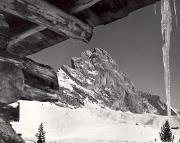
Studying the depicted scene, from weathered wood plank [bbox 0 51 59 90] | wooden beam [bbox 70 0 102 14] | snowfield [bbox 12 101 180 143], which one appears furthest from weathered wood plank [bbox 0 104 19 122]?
snowfield [bbox 12 101 180 143]

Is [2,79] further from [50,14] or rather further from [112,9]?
[112,9]

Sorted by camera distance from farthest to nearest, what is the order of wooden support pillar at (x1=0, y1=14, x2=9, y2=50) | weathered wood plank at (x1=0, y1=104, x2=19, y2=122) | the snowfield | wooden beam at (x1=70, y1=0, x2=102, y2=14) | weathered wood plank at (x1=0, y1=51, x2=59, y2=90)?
the snowfield
weathered wood plank at (x1=0, y1=51, x2=59, y2=90)
weathered wood plank at (x1=0, y1=104, x2=19, y2=122)
wooden support pillar at (x1=0, y1=14, x2=9, y2=50)
wooden beam at (x1=70, y1=0, x2=102, y2=14)

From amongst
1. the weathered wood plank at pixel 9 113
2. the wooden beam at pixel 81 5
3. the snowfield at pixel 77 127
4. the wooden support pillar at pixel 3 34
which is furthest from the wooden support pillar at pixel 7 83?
the snowfield at pixel 77 127

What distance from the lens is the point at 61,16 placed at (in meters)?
2.73

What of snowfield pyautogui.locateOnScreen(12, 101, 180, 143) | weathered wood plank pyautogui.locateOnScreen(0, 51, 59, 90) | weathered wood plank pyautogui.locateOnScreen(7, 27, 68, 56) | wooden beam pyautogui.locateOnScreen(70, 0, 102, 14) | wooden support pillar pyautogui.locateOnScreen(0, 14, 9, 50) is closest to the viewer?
wooden beam pyautogui.locateOnScreen(70, 0, 102, 14)

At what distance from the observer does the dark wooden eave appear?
255 centimetres

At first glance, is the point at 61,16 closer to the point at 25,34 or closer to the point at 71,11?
the point at 71,11

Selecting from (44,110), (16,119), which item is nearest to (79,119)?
(44,110)

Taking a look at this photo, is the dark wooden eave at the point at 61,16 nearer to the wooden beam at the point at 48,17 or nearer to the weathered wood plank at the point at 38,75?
A: the wooden beam at the point at 48,17

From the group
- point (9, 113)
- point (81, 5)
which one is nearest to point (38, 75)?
point (9, 113)

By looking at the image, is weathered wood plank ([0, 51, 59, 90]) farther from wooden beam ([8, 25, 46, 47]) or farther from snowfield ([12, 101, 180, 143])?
snowfield ([12, 101, 180, 143])

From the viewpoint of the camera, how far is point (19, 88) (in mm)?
2764

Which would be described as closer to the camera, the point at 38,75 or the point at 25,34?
the point at 25,34

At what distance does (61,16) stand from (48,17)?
12 cm
